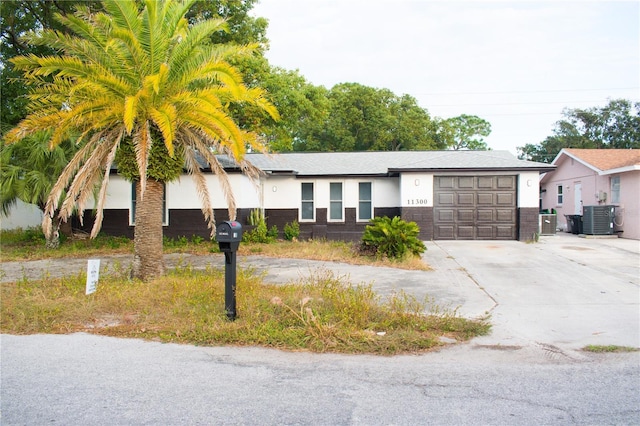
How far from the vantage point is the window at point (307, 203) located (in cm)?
1931

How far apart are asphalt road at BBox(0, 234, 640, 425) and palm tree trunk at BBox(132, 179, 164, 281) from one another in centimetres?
322

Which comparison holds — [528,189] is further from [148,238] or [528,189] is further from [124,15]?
[124,15]

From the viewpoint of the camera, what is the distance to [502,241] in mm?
17359

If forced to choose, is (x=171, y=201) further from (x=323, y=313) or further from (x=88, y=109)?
(x=323, y=313)

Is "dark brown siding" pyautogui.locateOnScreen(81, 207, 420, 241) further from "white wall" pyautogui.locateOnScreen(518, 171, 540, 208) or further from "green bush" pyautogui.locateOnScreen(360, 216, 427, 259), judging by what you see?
"green bush" pyautogui.locateOnScreen(360, 216, 427, 259)

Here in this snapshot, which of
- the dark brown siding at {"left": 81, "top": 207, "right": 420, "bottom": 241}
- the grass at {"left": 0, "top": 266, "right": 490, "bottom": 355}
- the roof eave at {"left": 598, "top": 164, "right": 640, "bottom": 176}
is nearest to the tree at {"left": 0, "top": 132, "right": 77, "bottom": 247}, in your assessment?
the dark brown siding at {"left": 81, "top": 207, "right": 420, "bottom": 241}

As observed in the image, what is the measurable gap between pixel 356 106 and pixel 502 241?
24.8 meters

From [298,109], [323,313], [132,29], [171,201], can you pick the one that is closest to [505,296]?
[323,313]

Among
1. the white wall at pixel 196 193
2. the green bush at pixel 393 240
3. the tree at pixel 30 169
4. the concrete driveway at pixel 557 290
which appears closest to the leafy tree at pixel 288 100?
the white wall at pixel 196 193

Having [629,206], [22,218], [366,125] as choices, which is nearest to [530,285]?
[629,206]

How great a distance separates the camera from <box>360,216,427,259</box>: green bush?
1241 cm

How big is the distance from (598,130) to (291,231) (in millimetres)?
36258

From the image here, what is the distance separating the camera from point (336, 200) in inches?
762

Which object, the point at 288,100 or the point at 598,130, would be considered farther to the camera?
the point at 598,130
